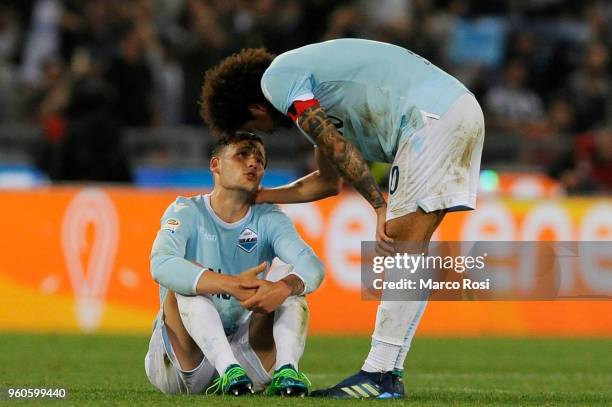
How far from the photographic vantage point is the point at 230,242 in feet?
22.4

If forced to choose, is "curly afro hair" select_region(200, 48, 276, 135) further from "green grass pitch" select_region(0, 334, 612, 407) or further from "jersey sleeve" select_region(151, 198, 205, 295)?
"green grass pitch" select_region(0, 334, 612, 407)

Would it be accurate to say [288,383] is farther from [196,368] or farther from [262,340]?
[196,368]

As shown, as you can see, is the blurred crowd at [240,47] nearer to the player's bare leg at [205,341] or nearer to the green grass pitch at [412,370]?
the green grass pitch at [412,370]

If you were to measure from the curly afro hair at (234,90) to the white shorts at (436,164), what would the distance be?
2.46 feet

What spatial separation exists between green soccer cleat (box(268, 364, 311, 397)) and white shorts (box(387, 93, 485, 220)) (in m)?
0.86

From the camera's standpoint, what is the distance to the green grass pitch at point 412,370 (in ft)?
21.8

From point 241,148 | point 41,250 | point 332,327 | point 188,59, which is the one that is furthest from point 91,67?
point 241,148

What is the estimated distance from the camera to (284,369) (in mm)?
6367

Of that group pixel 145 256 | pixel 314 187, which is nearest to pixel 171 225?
pixel 314 187

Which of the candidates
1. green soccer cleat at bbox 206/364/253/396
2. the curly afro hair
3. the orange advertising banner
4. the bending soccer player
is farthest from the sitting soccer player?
the orange advertising banner

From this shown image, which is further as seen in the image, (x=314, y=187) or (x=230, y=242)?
(x=314, y=187)

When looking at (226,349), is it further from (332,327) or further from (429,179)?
(332,327)

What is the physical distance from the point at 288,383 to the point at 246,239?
84 cm

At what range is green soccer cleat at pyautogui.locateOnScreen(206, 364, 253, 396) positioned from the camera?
6.25 meters
